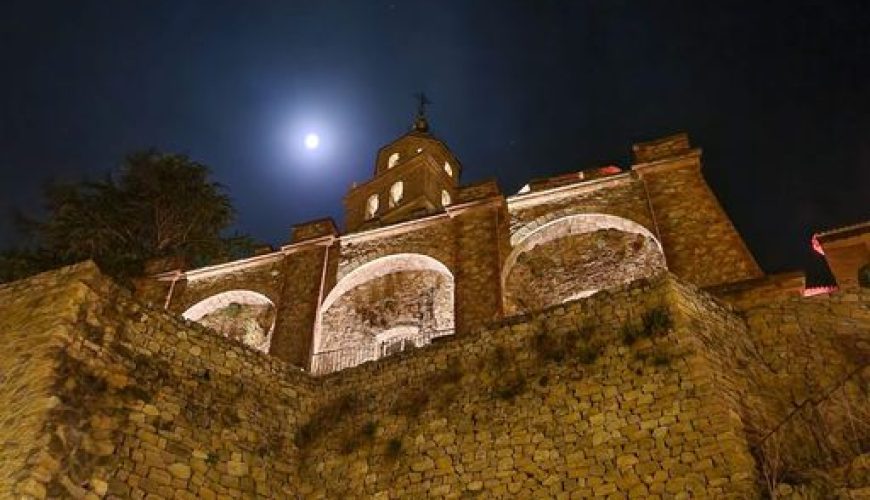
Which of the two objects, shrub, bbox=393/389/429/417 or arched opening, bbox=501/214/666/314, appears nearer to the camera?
shrub, bbox=393/389/429/417

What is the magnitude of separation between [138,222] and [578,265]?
1461 cm

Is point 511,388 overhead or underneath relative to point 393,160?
underneath

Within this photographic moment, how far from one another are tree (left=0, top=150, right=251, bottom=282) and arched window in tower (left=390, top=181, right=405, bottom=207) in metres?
→ 8.39

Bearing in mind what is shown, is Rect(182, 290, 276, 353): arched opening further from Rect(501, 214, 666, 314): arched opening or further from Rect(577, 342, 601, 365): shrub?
Rect(577, 342, 601, 365): shrub

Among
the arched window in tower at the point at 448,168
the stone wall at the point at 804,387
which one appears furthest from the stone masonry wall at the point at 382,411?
the arched window in tower at the point at 448,168

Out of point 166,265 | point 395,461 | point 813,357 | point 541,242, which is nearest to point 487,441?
point 395,461

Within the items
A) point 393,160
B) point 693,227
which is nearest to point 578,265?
point 693,227

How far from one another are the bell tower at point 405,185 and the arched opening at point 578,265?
843 cm

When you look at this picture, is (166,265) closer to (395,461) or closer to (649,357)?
(395,461)

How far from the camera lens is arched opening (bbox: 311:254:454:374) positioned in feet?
78.0

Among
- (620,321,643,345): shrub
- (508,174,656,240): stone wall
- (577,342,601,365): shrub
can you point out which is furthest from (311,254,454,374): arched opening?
(620,321,643,345): shrub

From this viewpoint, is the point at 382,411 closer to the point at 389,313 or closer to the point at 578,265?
the point at 389,313

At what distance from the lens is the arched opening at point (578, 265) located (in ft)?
74.1

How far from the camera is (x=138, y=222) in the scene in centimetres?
2530
